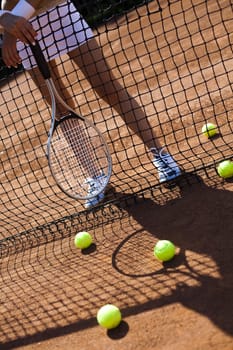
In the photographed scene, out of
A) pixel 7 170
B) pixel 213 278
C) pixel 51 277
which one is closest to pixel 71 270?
pixel 51 277

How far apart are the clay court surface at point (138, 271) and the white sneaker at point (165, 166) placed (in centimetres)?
8

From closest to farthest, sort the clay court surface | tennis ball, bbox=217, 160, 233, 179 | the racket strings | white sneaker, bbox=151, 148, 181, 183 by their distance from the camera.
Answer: the clay court surface < tennis ball, bbox=217, 160, 233, 179 < the racket strings < white sneaker, bbox=151, 148, 181, 183

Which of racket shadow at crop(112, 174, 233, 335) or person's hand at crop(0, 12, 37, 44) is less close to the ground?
person's hand at crop(0, 12, 37, 44)

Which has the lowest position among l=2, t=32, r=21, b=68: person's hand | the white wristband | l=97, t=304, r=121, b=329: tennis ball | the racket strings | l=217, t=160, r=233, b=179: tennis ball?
l=97, t=304, r=121, b=329: tennis ball

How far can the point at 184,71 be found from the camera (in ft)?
15.6

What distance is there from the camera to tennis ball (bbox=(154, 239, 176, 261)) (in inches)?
94.0

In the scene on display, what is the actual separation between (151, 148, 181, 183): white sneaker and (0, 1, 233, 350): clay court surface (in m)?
0.08

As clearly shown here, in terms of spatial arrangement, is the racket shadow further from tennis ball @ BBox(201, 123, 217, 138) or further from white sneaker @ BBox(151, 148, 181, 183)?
tennis ball @ BBox(201, 123, 217, 138)

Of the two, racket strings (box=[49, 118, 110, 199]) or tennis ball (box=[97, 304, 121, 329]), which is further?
racket strings (box=[49, 118, 110, 199])

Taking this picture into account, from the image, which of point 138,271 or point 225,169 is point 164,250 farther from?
point 225,169

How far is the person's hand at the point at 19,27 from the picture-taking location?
8.44ft

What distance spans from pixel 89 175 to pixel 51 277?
65 centimetres

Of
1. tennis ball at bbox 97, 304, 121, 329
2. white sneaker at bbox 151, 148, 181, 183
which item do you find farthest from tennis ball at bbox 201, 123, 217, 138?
tennis ball at bbox 97, 304, 121, 329

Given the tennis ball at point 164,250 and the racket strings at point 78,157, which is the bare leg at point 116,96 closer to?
the racket strings at point 78,157
